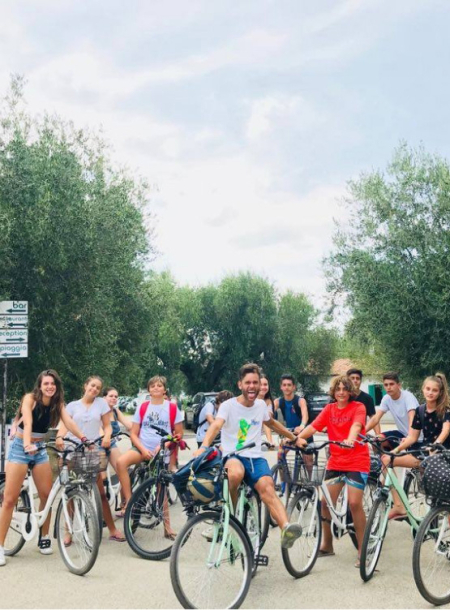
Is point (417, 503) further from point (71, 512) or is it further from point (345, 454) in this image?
point (71, 512)

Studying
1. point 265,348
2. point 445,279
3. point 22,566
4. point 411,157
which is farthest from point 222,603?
point 265,348

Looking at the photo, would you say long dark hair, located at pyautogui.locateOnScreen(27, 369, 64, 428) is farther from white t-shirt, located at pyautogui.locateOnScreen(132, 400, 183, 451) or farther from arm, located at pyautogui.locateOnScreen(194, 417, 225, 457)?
arm, located at pyautogui.locateOnScreen(194, 417, 225, 457)

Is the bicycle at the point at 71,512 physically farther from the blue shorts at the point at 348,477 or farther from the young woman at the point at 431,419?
the young woman at the point at 431,419

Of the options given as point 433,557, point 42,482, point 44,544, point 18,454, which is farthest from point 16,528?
point 433,557

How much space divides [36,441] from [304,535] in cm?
A: 266

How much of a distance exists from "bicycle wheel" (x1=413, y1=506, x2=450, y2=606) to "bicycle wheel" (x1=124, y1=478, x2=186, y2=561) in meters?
2.51

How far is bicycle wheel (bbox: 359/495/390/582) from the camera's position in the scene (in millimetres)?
6086

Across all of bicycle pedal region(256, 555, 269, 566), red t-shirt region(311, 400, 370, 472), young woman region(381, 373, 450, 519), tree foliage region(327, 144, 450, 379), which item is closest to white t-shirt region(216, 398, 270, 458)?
bicycle pedal region(256, 555, 269, 566)

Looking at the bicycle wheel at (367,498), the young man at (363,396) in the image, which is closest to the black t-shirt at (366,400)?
the young man at (363,396)

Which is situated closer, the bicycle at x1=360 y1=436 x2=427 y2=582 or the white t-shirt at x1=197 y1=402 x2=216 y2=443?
the bicycle at x1=360 y1=436 x2=427 y2=582

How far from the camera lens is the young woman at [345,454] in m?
6.69

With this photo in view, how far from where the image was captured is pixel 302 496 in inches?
255

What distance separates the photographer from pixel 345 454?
6.84m

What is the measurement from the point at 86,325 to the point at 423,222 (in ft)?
40.4
